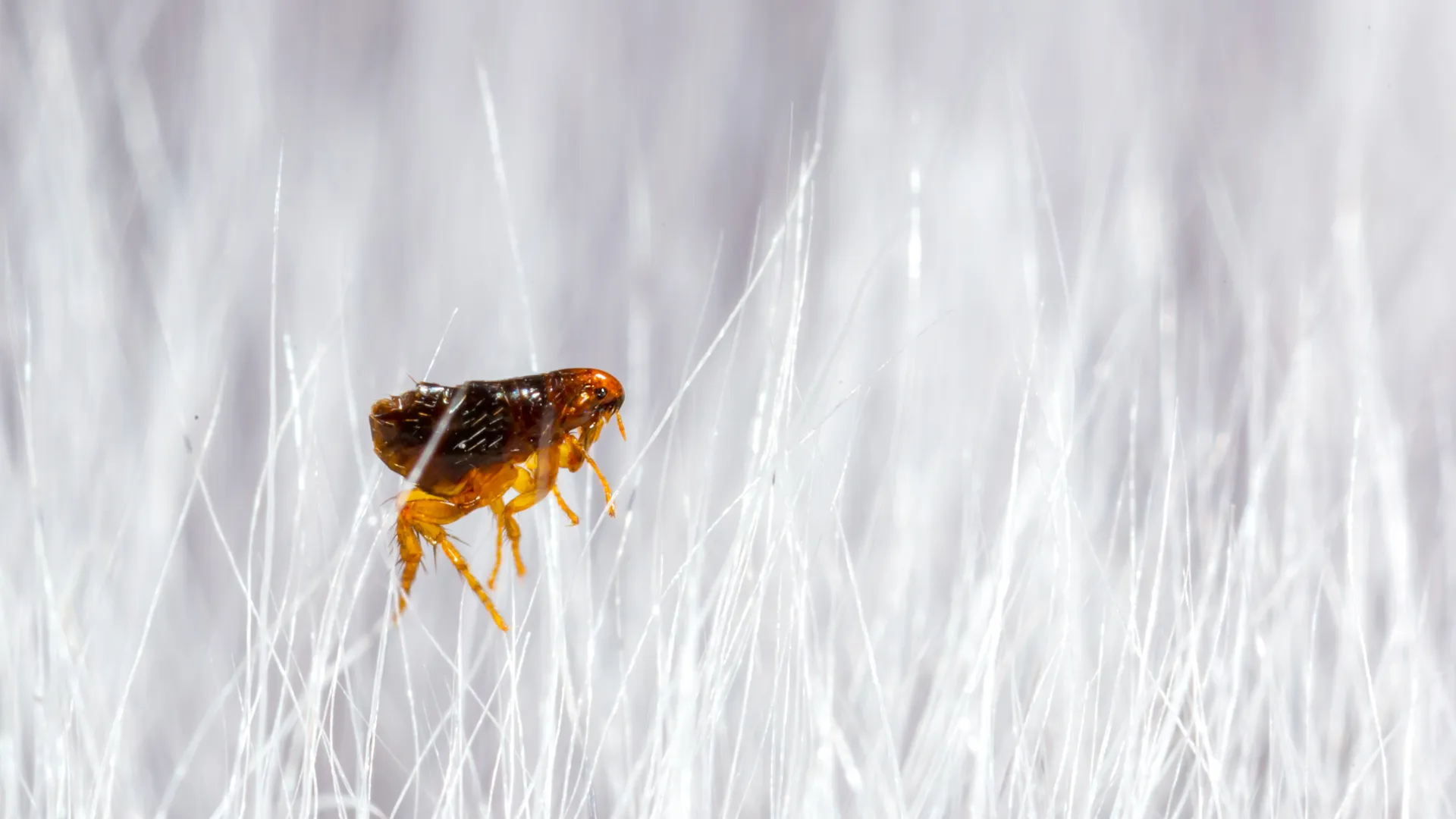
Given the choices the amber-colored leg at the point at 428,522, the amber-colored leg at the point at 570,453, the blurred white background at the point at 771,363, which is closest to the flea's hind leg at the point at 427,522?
the amber-colored leg at the point at 428,522

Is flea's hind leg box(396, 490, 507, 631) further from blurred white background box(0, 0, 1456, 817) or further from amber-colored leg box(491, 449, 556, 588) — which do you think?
blurred white background box(0, 0, 1456, 817)

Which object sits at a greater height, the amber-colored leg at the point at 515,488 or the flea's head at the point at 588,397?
the flea's head at the point at 588,397

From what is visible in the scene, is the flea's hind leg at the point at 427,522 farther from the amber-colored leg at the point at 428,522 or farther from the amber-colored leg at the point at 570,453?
the amber-colored leg at the point at 570,453

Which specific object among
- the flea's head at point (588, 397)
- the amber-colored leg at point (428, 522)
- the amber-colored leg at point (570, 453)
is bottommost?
the amber-colored leg at point (428, 522)

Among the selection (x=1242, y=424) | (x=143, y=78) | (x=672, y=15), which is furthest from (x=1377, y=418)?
(x=143, y=78)

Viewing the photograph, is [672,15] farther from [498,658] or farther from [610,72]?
[498,658]

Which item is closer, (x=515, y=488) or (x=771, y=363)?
(x=515, y=488)

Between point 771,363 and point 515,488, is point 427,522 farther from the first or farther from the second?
point 771,363

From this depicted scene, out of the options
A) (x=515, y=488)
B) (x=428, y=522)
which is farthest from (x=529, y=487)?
(x=428, y=522)
